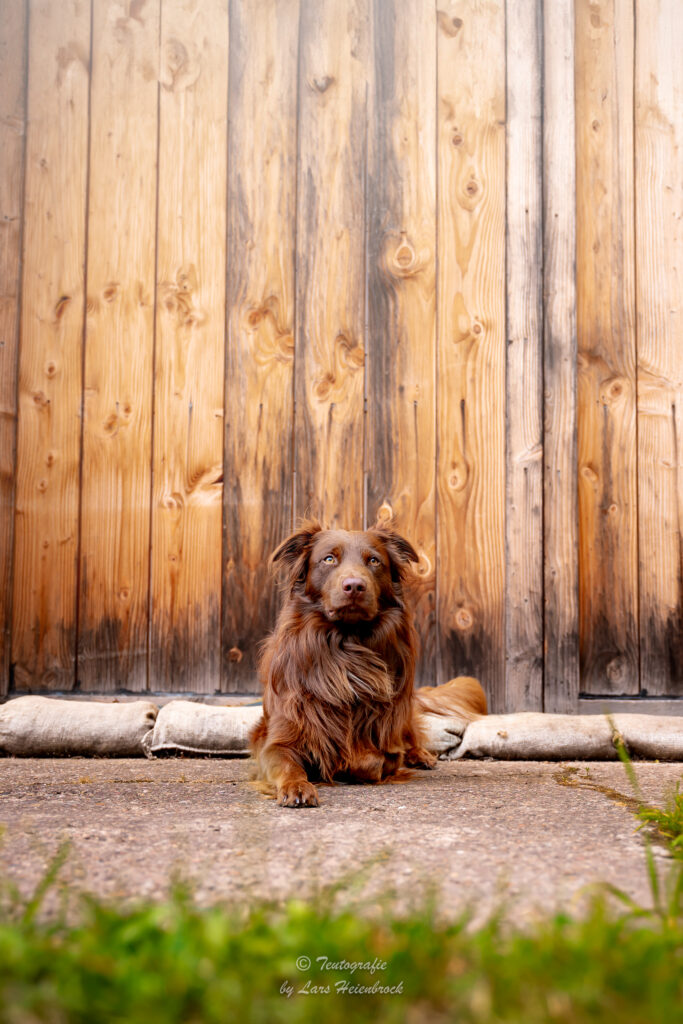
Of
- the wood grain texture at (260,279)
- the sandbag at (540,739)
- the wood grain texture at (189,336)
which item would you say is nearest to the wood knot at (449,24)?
the wood grain texture at (260,279)

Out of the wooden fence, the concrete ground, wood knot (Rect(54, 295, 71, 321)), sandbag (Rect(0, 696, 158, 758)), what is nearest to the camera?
the concrete ground

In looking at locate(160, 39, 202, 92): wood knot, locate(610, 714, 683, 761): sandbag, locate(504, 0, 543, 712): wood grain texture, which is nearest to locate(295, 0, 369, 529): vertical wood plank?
locate(160, 39, 202, 92): wood knot

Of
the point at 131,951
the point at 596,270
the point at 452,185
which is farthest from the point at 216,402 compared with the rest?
the point at 131,951

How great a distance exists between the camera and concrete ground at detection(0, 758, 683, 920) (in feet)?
4.29

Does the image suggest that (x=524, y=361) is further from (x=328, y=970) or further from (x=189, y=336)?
(x=328, y=970)

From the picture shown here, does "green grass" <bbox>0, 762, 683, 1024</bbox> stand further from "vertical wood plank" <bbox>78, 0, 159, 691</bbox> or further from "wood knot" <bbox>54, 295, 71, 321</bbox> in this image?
"wood knot" <bbox>54, 295, 71, 321</bbox>

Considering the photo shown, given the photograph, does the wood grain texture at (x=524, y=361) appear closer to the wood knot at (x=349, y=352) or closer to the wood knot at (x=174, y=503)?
the wood knot at (x=349, y=352)

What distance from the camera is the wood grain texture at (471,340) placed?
3572mm

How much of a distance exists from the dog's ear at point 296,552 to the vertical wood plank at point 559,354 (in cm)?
119

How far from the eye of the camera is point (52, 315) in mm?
3725

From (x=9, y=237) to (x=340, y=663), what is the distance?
2.48 metres

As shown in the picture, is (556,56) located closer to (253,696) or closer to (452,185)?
(452,185)

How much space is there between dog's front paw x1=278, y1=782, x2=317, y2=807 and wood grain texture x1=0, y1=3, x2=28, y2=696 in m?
1.91

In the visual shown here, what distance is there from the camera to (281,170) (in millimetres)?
3719
